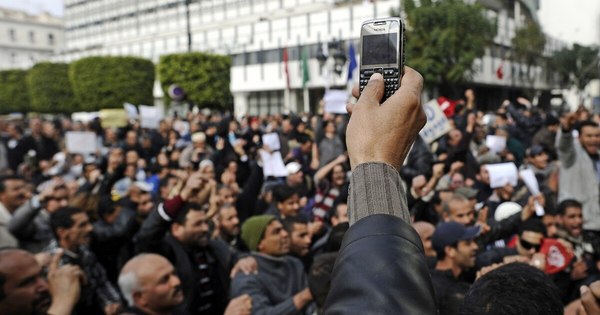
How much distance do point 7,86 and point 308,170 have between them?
54339 mm

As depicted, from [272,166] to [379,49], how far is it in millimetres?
6198

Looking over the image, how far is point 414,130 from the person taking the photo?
3.84 ft

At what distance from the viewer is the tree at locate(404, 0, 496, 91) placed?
2822 centimetres

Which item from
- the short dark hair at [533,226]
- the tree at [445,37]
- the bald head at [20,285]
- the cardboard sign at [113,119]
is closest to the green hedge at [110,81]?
the tree at [445,37]

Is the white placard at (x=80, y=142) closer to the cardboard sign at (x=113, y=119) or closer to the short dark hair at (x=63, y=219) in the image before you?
the cardboard sign at (x=113, y=119)

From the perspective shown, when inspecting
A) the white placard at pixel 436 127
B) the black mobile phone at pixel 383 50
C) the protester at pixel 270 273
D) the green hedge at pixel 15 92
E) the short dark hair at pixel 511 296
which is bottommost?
the protester at pixel 270 273

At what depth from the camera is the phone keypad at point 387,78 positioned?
123 cm

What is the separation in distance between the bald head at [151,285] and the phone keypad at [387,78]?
6.84 feet

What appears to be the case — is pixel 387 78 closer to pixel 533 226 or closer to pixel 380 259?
pixel 380 259

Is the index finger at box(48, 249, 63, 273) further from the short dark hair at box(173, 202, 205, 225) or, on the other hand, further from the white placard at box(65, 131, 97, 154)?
the white placard at box(65, 131, 97, 154)

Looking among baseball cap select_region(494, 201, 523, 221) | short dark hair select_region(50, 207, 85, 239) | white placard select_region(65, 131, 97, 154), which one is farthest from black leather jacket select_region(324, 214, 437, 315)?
white placard select_region(65, 131, 97, 154)

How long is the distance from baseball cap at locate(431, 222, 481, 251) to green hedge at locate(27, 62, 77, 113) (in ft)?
155

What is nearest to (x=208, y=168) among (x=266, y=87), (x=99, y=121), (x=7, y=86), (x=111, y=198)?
(x=111, y=198)

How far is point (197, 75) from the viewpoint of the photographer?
36.9 metres
